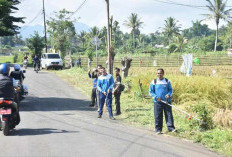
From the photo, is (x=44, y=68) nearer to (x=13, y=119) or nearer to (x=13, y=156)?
(x=13, y=119)

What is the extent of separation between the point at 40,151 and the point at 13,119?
220 cm

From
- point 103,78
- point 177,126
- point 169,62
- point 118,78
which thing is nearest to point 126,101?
point 118,78

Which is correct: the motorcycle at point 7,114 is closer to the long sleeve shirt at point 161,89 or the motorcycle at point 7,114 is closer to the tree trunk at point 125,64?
the long sleeve shirt at point 161,89

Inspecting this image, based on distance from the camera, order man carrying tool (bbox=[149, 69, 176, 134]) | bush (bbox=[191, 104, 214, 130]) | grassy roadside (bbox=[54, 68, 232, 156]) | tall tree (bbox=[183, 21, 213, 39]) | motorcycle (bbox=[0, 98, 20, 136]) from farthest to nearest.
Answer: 1. tall tree (bbox=[183, 21, 213, 39])
2. bush (bbox=[191, 104, 214, 130])
3. man carrying tool (bbox=[149, 69, 176, 134])
4. motorcycle (bbox=[0, 98, 20, 136])
5. grassy roadside (bbox=[54, 68, 232, 156])

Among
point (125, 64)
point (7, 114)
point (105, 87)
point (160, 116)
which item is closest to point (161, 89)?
point (160, 116)

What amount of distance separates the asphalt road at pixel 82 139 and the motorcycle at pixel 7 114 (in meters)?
0.22

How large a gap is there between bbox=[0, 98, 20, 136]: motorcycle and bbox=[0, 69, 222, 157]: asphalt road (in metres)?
0.22

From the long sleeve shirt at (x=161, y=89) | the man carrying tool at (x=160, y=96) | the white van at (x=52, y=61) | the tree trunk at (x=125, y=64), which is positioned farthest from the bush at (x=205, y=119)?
the white van at (x=52, y=61)

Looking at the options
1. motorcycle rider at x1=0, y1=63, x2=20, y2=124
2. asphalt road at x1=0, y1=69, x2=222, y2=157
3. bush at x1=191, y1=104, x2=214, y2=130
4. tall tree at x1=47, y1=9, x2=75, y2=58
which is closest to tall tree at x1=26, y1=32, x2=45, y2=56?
tall tree at x1=47, y1=9, x2=75, y2=58

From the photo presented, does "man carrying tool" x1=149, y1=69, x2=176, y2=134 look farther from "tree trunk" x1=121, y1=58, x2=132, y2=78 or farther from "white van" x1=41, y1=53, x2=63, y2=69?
"white van" x1=41, y1=53, x2=63, y2=69

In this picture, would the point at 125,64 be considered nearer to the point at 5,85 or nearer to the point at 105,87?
the point at 105,87

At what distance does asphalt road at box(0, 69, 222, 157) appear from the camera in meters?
7.08

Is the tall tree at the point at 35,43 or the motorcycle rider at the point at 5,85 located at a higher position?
the tall tree at the point at 35,43

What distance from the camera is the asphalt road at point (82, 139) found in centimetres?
708
